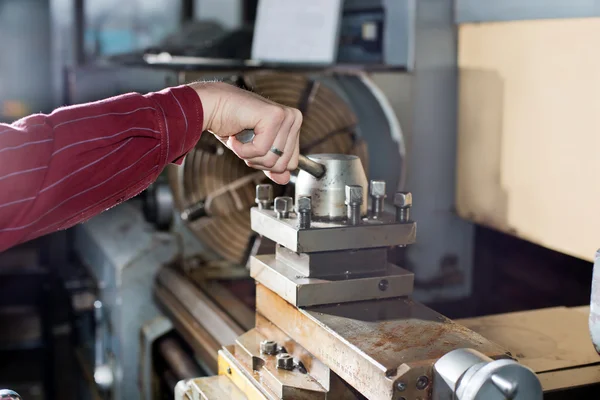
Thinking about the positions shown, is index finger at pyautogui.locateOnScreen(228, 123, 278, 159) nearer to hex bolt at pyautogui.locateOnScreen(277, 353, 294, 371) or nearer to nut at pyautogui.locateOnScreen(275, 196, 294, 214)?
nut at pyautogui.locateOnScreen(275, 196, 294, 214)

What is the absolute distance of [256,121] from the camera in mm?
1012

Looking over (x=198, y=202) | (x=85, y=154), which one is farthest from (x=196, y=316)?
(x=85, y=154)

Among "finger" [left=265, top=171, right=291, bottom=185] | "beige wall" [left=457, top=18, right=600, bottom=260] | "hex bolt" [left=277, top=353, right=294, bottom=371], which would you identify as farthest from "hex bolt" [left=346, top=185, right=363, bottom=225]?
"beige wall" [left=457, top=18, right=600, bottom=260]

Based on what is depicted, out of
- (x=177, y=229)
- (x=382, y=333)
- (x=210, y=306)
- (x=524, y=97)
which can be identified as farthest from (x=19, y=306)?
(x=382, y=333)

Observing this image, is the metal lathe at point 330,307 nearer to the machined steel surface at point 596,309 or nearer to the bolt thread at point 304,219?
the bolt thread at point 304,219

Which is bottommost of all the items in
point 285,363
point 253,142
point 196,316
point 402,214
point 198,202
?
point 196,316

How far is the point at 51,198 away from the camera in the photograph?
887 mm

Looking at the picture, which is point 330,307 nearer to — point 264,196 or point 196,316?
point 264,196

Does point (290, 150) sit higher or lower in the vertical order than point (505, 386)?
higher

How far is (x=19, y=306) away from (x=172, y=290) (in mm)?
1612

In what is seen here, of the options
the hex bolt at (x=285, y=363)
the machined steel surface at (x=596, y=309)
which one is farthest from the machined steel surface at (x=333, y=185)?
the machined steel surface at (x=596, y=309)

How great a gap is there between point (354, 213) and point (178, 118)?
0.28 m

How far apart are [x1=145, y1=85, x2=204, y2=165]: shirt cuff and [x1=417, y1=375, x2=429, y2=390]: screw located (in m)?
0.45

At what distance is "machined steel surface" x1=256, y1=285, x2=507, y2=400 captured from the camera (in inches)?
31.9
